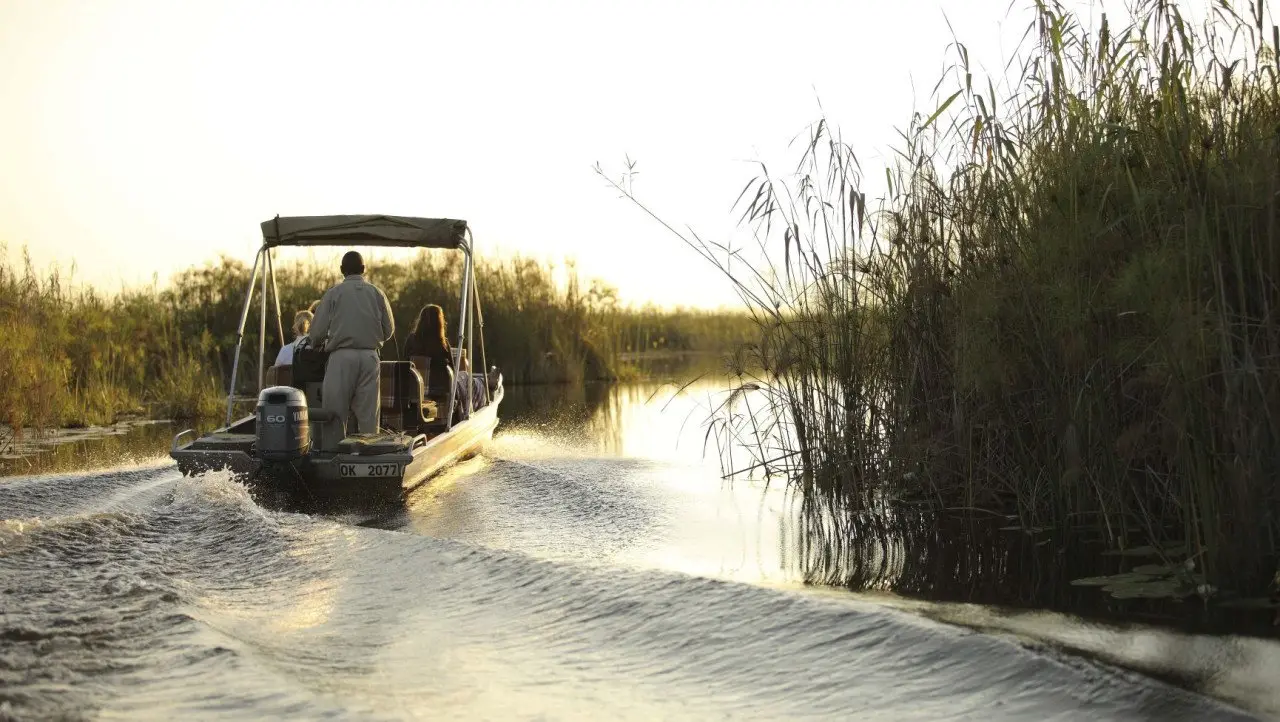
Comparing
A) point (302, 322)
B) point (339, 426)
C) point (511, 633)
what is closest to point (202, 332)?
point (302, 322)

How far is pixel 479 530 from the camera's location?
834 cm

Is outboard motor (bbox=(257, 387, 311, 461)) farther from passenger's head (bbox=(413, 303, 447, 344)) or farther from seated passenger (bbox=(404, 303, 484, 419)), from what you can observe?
passenger's head (bbox=(413, 303, 447, 344))

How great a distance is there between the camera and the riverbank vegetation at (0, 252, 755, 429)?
1585 cm

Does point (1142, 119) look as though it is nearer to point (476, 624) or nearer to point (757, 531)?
point (757, 531)

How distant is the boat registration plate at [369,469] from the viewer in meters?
9.46

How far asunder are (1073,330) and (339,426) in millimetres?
6390

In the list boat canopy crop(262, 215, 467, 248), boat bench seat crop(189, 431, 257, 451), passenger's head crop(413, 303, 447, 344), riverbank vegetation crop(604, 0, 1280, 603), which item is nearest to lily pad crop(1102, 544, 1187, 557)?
riverbank vegetation crop(604, 0, 1280, 603)

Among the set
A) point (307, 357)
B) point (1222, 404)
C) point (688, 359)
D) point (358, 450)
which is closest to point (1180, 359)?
point (1222, 404)

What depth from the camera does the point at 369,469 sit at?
9.48 metres

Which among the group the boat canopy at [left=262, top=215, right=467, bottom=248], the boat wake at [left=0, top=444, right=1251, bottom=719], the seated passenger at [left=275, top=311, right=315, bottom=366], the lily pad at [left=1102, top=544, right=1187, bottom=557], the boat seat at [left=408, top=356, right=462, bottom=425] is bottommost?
the boat wake at [left=0, top=444, right=1251, bottom=719]

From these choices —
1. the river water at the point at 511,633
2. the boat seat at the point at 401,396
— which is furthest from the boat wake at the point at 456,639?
the boat seat at the point at 401,396

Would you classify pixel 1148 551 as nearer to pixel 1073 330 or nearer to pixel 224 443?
pixel 1073 330

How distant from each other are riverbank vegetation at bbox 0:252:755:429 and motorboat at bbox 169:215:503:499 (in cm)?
518

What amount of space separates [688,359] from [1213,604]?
2978cm
